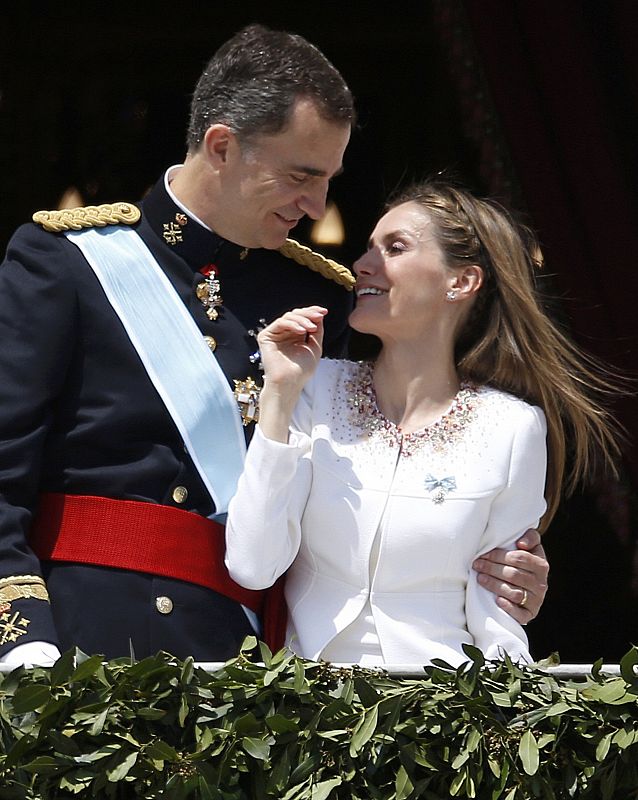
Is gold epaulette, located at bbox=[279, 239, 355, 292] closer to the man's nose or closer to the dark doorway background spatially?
the man's nose

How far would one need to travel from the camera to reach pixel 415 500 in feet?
8.05

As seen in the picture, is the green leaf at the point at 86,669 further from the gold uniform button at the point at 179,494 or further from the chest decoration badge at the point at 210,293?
the chest decoration badge at the point at 210,293

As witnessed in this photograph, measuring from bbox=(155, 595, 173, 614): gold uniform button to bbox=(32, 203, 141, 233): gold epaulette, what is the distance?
0.58 m

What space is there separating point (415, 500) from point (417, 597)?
0.14 metres

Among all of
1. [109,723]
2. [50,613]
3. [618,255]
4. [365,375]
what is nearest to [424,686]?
[109,723]

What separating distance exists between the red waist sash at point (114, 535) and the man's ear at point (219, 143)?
56 cm

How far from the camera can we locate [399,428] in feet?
8.43

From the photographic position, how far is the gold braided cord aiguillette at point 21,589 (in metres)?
2.24

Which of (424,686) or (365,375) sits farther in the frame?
(365,375)

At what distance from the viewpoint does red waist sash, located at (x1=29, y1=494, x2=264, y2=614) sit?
94.0 inches

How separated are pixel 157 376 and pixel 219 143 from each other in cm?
40

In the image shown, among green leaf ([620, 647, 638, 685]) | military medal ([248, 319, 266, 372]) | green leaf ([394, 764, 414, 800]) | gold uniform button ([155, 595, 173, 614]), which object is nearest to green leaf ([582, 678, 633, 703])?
green leaf ([620, 647, 638, 685])

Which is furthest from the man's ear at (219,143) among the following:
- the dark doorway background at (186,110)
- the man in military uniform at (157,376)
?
the dark doorway background at (186,110)

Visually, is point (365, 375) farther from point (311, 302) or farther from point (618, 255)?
point (618, 255)
